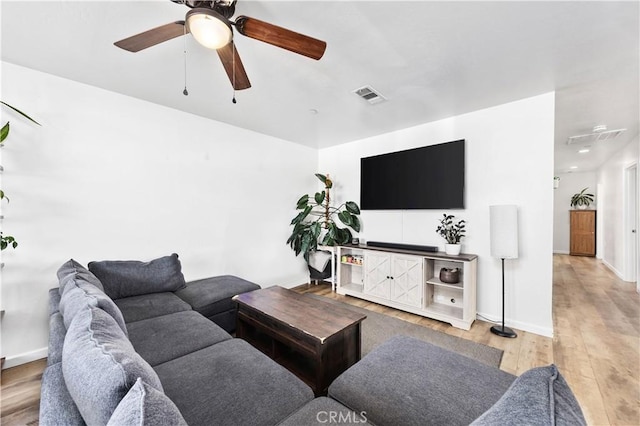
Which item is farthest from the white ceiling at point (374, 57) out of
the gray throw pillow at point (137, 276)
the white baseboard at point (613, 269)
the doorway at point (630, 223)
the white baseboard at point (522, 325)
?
the white baseboard at point (613, 269)

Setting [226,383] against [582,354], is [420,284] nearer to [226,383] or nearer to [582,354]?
[582,354]

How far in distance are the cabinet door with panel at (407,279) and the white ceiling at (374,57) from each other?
185 cm

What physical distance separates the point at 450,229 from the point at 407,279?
2.71 feet

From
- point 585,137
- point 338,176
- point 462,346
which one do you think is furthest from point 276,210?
point 585,137

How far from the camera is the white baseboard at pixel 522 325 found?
260 centimetres

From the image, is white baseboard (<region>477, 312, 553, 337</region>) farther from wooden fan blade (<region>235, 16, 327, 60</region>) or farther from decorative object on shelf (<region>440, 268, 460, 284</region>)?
wooden fan blade (<region>235, 16, 327, 60</region>)

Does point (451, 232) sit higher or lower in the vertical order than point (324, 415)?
higher

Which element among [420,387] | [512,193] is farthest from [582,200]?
[420,387]

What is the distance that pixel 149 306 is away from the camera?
2.16 m

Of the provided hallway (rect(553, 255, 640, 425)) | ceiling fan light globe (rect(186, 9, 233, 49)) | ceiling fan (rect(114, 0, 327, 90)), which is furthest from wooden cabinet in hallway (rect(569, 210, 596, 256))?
ceiling fan light globe (rect(186, 9, 233, 49))

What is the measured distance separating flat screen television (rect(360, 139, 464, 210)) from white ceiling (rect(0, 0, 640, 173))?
51 centimetres

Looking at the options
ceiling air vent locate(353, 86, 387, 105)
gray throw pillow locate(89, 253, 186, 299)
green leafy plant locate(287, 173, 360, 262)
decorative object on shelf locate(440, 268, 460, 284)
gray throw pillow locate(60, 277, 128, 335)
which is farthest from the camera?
green leafy plant locate(287, 173, 360, 262)

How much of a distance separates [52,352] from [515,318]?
3.76 m

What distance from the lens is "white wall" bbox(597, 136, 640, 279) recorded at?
4.61 m
